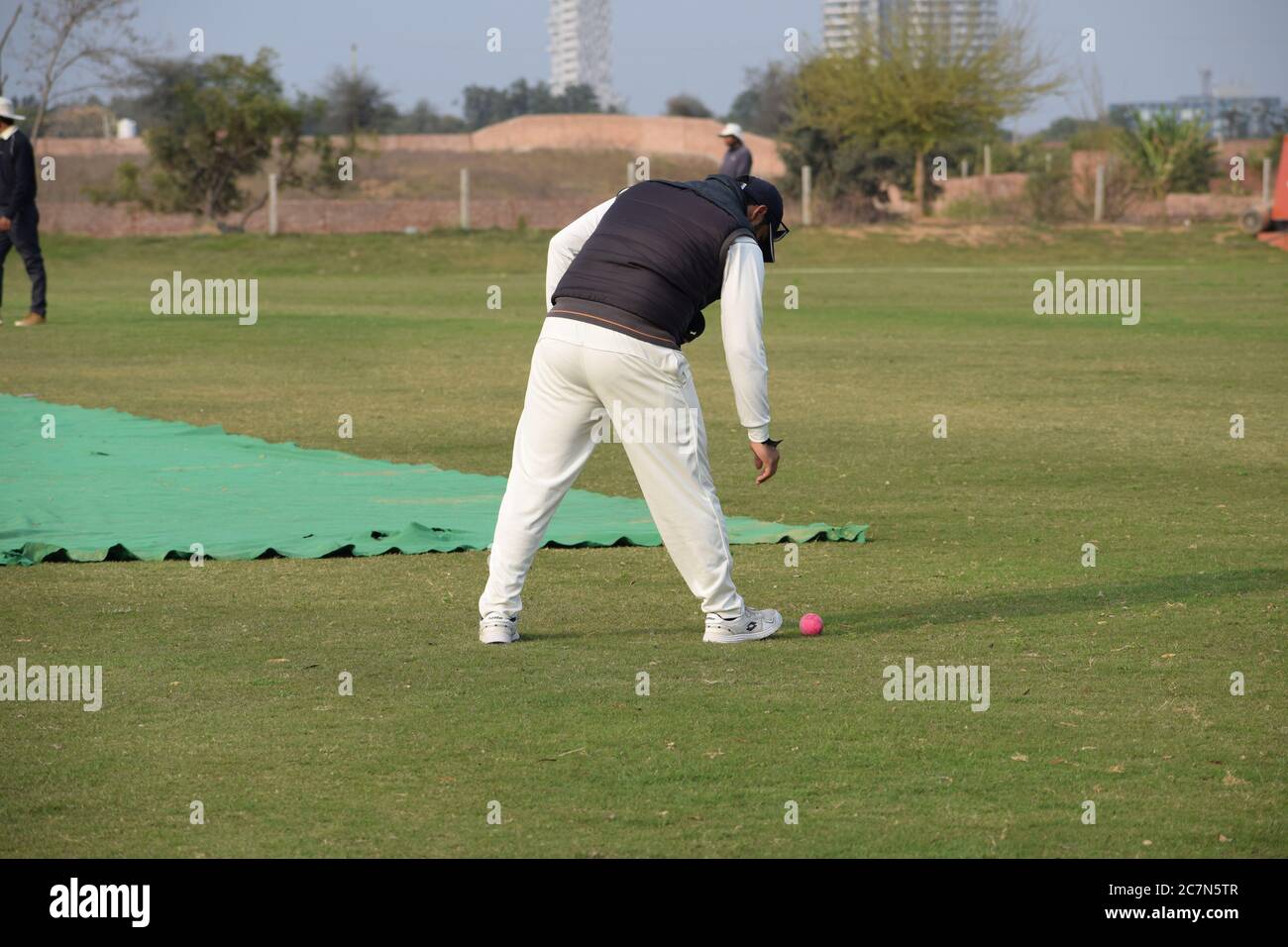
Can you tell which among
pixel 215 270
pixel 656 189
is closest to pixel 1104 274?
pixel 215 270

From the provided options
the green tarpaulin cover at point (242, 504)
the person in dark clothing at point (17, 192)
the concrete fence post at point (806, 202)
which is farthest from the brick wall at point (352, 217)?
the green tarpaulin cover at point (242, 504)

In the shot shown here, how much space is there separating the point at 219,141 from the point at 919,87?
2190cm

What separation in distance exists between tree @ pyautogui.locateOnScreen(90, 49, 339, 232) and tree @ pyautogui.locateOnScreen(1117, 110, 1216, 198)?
91.1ft

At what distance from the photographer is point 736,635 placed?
24.5 feet

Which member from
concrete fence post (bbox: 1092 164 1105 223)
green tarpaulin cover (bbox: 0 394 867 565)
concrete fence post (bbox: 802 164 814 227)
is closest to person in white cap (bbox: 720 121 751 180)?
green tarpaulin cover (bbox: 0 394 867 565)

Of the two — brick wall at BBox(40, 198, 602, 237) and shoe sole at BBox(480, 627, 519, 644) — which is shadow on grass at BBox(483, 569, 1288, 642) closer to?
shoe sole at BBox(480, 627, 519, 644)

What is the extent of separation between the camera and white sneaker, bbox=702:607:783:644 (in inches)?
293

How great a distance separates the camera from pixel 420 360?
67.7 feet

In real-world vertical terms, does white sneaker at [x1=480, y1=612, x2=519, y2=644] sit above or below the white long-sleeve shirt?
below

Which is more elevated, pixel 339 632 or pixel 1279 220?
pixel 1279 220

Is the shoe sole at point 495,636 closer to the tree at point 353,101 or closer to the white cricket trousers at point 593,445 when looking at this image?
the white cricket trousers at point 593,445

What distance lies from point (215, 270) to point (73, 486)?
92.5 ft

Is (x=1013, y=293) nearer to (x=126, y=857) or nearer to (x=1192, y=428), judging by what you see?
→ (x=1192, y=428)

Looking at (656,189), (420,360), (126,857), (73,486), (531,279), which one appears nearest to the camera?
(126,857)
